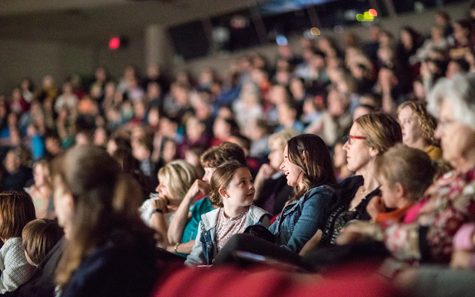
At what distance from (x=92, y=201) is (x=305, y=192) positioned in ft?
4.12

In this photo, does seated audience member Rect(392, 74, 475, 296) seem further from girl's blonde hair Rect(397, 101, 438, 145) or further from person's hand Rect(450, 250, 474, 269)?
girl's blonde hair Rect(397, 101, 438, 145)

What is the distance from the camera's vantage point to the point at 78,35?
1234cm

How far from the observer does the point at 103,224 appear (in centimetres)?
226

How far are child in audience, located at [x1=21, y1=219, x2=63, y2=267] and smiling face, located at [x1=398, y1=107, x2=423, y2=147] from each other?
180 centimetres

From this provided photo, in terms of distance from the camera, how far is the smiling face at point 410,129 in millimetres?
3287

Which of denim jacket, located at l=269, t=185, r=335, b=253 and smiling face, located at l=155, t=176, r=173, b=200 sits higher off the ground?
smiling face, located at l=155, t=176, r=173, b=200

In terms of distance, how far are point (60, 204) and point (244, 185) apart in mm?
1174

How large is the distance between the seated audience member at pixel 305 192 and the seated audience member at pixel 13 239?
1.27 meters

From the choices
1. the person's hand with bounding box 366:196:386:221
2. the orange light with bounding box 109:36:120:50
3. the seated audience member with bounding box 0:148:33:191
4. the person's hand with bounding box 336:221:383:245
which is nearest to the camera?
the person's hand with bounding box 336:221:383:245

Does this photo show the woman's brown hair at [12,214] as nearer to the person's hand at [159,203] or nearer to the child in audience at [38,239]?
the child in audience at [38,239]

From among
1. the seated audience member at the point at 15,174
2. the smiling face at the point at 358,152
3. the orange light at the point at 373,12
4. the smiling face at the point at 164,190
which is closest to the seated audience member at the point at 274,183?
the smiling face at the point at 164,190

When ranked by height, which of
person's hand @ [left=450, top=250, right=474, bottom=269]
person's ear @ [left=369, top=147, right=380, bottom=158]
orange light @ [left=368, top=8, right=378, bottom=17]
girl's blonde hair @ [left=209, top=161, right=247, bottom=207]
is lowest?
person's hand @ [left=450, top=250, right=474, bottom=269]

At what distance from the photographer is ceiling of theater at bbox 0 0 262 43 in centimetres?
1007

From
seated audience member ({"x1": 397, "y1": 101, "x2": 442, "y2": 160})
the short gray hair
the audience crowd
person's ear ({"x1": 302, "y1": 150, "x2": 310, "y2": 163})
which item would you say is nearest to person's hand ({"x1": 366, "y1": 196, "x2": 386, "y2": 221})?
the audience crowd
